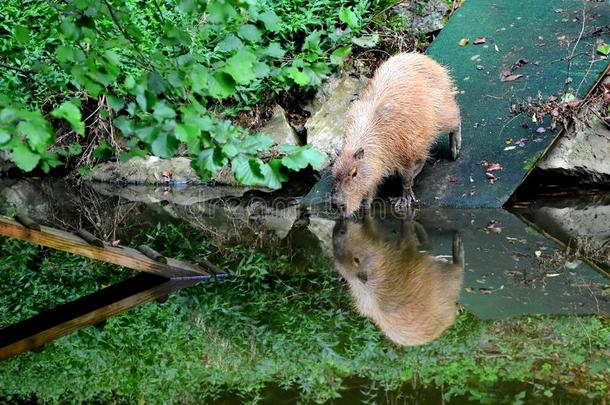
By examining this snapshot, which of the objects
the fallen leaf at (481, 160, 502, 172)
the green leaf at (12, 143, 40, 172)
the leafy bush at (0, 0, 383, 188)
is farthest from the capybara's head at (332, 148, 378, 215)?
the green leaf at (12, 143, 40, 172)

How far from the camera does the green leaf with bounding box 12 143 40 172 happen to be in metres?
2.96

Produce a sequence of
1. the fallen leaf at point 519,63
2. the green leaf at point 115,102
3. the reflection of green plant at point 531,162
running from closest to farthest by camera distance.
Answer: the green leaf at point 115,102 → the reflection of green plant at point 531,162 → the fallen leaf at point 519,63

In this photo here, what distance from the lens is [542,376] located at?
12.9 feet

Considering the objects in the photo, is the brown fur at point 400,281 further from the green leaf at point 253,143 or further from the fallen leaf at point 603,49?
the fallen leaf at point 603,49

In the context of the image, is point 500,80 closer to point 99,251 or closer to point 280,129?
point 280,129

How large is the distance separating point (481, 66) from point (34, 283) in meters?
4.98

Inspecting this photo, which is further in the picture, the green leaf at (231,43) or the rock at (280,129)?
the rock at (280,129)

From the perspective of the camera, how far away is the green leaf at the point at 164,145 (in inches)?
120

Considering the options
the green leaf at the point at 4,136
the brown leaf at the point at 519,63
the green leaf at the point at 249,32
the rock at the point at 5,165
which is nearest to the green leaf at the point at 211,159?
the green leaf at the point at 249,32

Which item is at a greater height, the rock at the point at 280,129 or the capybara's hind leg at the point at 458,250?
the capybara's hind leg at the point at 458,250

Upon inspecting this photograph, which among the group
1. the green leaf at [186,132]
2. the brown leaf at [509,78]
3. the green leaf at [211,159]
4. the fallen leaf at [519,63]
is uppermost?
the green leaf at [186,132]

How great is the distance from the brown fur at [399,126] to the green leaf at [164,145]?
15.1 ft

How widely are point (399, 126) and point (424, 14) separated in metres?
2.69

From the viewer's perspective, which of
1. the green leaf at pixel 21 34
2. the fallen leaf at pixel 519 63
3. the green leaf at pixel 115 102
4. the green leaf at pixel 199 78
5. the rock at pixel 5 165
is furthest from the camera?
the rock at pixel 5 165
